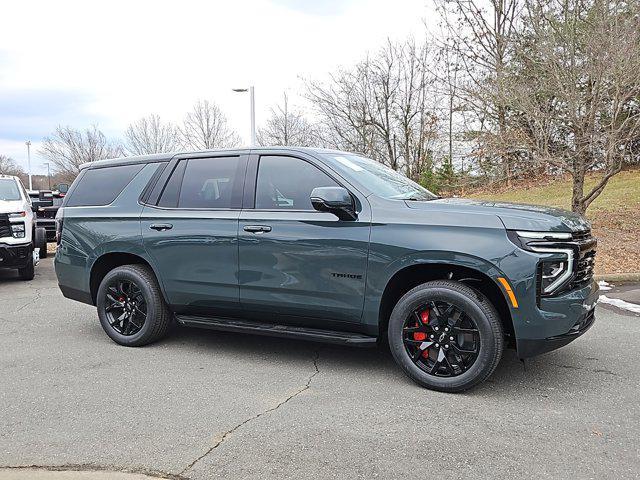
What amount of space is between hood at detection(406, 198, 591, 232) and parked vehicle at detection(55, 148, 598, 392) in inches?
0.5

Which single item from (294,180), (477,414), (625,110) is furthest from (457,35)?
(477,414)

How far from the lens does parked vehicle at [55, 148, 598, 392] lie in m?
3.51

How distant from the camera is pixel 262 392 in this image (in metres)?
3.79

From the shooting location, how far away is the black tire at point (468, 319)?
11.6 feet

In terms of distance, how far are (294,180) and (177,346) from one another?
2.04 m

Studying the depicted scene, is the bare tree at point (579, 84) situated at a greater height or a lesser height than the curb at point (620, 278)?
greater

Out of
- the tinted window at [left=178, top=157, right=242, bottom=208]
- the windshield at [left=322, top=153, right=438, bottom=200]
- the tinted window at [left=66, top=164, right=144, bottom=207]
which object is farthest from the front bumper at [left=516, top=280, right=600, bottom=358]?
the tinted window at [left=66, top=164, right=144, bottom=207]

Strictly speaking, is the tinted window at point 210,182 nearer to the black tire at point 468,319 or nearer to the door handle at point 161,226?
the door handle at point 161,226

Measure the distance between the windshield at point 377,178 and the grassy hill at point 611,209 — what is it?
5106mm

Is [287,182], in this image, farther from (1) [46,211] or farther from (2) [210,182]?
(1) [46,211]

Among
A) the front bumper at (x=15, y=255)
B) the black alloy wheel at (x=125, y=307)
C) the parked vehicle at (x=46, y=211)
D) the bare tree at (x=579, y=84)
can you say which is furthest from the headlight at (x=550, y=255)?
the parked vehicle at (x=46, y=211)

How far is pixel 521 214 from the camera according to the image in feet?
11.7

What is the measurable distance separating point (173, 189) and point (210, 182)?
41cm

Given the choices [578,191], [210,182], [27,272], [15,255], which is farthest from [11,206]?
[578,191]
